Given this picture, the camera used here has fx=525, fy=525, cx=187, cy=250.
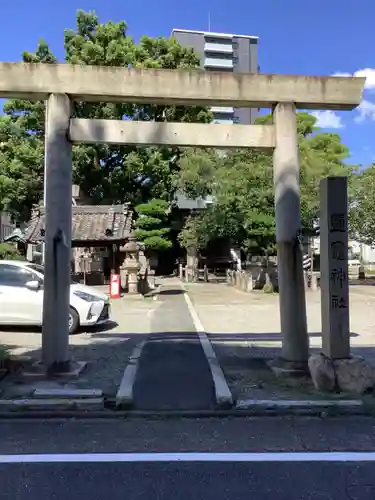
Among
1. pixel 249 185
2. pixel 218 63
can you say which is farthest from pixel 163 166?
pixel 218 63

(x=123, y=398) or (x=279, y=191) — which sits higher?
(x=279, y=191)

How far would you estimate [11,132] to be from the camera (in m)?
32.9

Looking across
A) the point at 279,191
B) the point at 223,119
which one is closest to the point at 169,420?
the point at 279,191

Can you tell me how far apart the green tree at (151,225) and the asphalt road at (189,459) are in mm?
28492

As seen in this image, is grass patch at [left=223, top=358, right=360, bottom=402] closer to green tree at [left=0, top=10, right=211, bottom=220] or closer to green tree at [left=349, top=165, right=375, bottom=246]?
green tree at [left=349, top=165, right=375, bottom=246]

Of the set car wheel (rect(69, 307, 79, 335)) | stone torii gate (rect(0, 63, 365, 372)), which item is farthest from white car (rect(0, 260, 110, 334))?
stone torii gate (rect(0, 63, 365, 372))

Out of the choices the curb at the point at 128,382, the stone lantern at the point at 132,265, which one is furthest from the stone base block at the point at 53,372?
the stone lantern at the point at 132,265

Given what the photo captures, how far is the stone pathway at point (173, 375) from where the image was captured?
617 cm

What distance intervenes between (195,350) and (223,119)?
72.9 m
